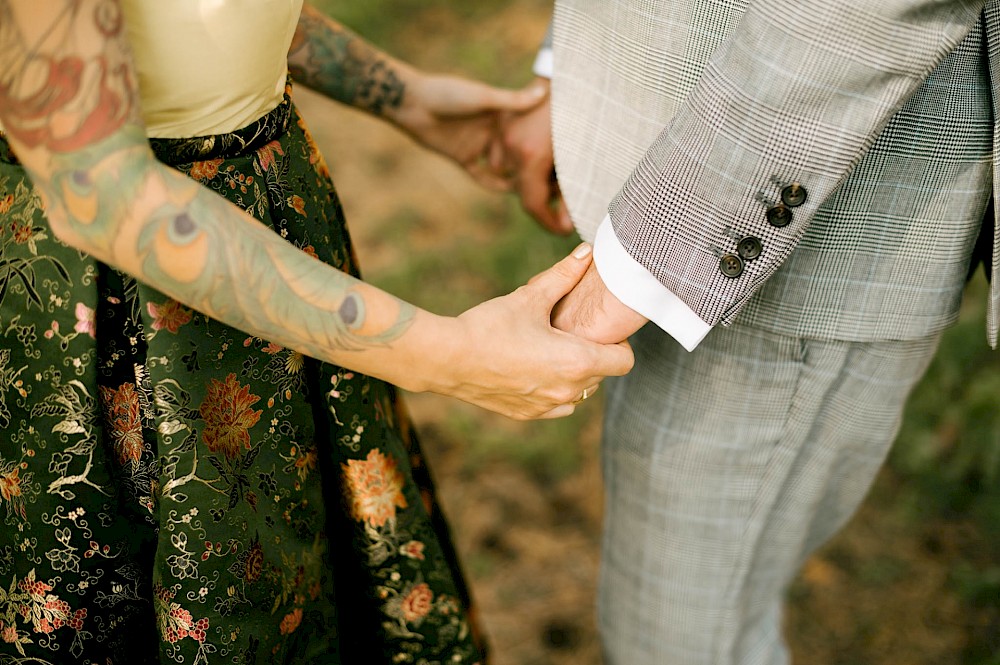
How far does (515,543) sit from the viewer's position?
2.18m

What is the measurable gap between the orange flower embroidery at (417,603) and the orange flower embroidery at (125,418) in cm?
42

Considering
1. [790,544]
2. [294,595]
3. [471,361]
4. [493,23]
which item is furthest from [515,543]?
[493,23]

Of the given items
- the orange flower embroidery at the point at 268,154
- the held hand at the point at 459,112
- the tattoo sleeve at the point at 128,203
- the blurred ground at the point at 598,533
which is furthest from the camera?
the blurred ground at the point at 598,533

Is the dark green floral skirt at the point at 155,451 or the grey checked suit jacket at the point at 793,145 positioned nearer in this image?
the grey checked suit jacket at the point at 793,145

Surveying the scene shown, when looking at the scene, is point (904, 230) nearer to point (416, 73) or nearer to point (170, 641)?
point (416, 73)

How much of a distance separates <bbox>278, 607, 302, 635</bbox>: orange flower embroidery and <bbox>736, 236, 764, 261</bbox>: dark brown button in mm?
693

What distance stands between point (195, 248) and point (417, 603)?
621 mm

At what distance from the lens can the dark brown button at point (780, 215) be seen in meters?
0.90

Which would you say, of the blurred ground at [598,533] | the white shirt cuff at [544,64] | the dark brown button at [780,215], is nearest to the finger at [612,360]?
the dark brown button at [780,215]

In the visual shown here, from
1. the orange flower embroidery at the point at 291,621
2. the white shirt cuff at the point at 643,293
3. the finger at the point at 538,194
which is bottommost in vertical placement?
the orange flower embroidery at the point at 291,621

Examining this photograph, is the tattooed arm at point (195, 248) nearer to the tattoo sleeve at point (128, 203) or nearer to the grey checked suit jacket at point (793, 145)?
the tattoo sleeve at point (128, 203)

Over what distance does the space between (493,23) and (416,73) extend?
275 centimetres

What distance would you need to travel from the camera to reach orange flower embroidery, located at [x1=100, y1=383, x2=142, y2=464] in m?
0.97

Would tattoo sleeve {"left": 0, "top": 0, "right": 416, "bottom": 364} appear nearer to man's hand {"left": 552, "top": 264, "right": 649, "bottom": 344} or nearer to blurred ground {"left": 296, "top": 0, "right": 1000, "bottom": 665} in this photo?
man's hand {"left": 552, "top": 264, "right": 649, "bottom": 344}
